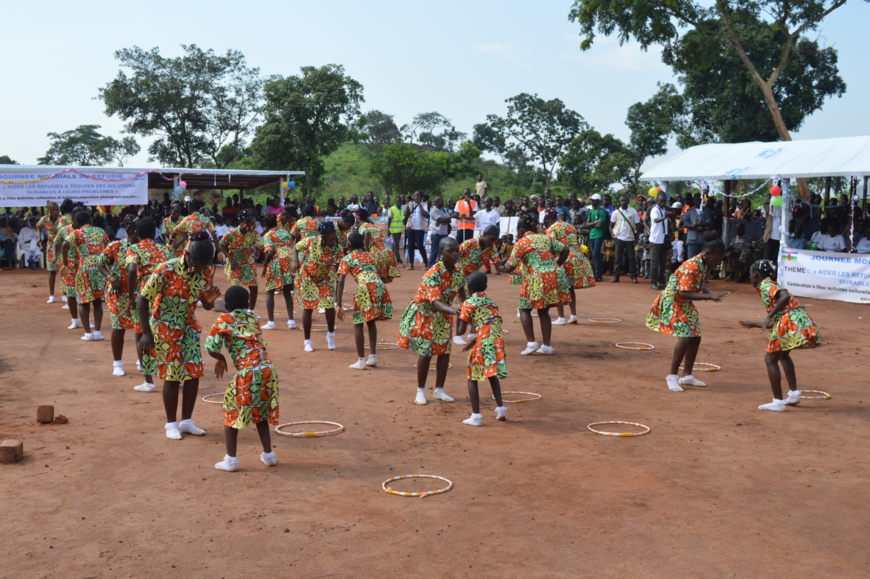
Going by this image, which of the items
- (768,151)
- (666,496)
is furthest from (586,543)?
(768,151)

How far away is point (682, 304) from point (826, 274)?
32.9 feet

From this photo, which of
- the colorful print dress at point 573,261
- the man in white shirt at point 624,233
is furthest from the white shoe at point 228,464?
the man in white shirt at point 624,233

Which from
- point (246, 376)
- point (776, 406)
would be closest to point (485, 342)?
point (246, 376)

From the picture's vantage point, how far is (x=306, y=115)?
36.3 meters

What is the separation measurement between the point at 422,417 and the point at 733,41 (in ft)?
81.7

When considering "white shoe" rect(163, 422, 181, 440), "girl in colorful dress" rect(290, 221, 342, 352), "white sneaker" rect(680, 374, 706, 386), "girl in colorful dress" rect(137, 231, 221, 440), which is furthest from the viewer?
"girl in colorful dress" rect(290, 221, 342, 352)

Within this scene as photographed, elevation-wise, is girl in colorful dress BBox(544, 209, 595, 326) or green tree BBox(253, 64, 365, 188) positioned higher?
green tree BBox(253, 64, 365, 188)

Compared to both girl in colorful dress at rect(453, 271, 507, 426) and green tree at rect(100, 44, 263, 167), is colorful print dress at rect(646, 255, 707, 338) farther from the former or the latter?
green tree at rect(100, 44, 263, 167)

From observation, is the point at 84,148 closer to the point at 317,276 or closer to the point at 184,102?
the point at 184,102

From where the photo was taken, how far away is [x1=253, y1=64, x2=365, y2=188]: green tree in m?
35.9

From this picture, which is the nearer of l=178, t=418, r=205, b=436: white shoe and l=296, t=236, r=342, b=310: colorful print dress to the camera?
l=178, t=418, r=205, b=436: white shoe

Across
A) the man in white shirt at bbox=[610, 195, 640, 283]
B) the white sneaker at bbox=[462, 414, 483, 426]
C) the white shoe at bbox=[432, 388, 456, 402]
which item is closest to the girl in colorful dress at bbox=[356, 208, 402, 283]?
the white shoe at bbox=[432, 388, 456, 402]

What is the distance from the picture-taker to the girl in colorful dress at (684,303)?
9695 mm

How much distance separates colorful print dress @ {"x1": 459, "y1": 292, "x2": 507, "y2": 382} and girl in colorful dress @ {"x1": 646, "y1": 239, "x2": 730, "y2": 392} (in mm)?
2465
